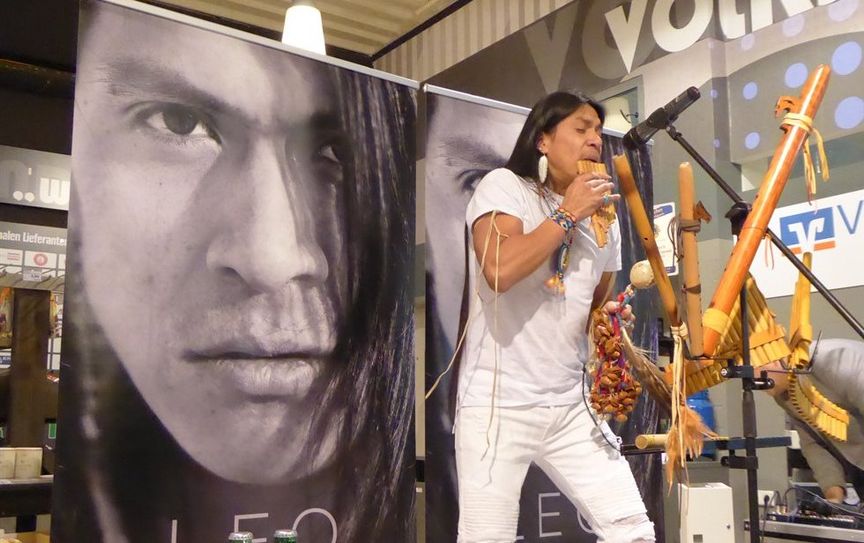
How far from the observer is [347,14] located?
5953 millimetres

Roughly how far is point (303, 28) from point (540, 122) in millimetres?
1626

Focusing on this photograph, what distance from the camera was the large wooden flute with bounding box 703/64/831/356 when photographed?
76.9 inches

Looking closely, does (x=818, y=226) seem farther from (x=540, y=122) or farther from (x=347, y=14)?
(x=347, y=14)

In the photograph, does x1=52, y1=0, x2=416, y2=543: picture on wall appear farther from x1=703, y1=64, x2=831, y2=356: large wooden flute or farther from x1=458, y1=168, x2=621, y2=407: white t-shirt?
x1=703, y1=64, x2=831, y2=356: large wooden flute

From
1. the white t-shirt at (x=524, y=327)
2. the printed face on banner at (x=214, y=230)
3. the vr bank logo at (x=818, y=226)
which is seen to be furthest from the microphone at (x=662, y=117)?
the vr bank logo at (x=818, y=226)

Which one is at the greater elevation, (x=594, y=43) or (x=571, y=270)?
(x=594, y=43)

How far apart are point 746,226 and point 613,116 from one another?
8.48ft

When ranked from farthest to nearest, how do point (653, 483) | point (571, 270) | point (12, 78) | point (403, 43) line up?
1. point (403, 43)
2. point (12, 78)
3. point (653, 483)
4. point (571, 270)

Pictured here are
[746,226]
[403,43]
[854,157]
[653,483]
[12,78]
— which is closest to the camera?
[746,226]

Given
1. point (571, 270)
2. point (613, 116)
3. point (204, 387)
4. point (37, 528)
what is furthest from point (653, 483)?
point (37, 528)

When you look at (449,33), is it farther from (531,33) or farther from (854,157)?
(854,157)

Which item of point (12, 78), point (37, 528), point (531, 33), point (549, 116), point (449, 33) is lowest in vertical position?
point (37, 528)

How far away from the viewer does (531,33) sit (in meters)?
5.05

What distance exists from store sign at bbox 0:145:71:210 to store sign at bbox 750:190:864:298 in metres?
4.10
